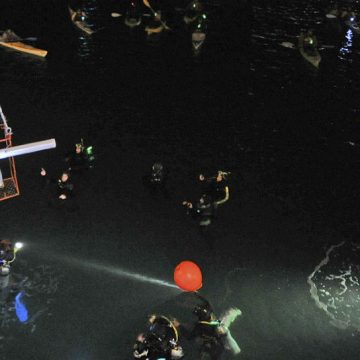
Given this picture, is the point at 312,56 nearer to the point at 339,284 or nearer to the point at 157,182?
the point at 157,182

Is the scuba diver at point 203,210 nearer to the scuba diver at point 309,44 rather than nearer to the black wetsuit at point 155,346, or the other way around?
the black wetsuit at point 155,346

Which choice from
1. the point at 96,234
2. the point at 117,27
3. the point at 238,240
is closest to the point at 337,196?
the point at 238,240

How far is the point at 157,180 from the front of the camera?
44.8 ft

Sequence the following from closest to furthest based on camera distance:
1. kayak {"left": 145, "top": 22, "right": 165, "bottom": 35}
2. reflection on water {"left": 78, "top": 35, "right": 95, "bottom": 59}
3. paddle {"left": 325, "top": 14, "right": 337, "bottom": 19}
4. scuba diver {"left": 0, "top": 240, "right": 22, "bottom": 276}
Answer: scuba diver {"left": 0, "top": 240, "right": 22, "bottom": 276}, reflection on water {"left": 78, "top": 35, "right": 95, "bottom": 59}, kayak {"left": 145, "top": 22, "right": 165, "bottom": 35}, paddle {"left": 325, "top": 14, "right": 337, "bottom": 19}

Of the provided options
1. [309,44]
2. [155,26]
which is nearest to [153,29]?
[155,26]

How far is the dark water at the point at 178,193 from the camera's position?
980cm

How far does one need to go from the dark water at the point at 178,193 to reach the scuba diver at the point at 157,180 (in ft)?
1.47

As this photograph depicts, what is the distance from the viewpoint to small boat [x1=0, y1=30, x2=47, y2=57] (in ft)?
75.1

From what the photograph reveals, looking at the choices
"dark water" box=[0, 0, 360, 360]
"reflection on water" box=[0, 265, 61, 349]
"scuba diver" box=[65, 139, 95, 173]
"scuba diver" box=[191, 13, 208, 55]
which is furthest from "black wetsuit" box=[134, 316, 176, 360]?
"scuba diver" box=[191, 13, 208, 55]

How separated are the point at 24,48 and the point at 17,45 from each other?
56 cm

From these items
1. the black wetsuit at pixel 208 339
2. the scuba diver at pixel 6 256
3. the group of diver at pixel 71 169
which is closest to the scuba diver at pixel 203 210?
the group of diver at pixel 71 169

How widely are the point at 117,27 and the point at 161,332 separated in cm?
2557

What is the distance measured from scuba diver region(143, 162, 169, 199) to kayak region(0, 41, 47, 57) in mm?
13444

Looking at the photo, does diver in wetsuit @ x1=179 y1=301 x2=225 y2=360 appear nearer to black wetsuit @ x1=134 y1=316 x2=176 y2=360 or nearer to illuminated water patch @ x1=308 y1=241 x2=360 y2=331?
black wetsuit @ x1=134 y1=316 x2=176 y2=360
